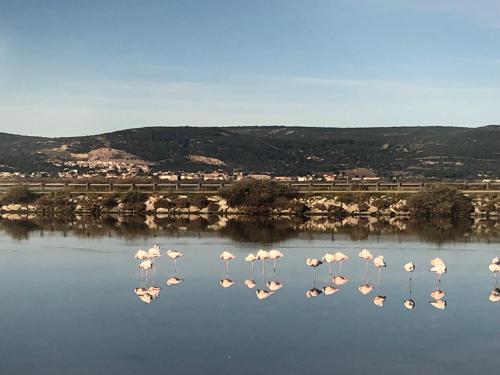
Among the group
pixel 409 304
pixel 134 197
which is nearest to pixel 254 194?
pixel 134 197

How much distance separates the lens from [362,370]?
1650cm

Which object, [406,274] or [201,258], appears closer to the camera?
[406,274]

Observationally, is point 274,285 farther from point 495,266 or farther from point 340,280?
point 495,266

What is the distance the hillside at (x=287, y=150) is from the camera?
131 metres

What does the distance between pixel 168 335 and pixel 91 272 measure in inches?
422

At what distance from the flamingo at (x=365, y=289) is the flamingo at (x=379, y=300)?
0.70m

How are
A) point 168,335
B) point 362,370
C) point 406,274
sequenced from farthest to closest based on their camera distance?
point 406,274 < point 168,335 < point 362,370

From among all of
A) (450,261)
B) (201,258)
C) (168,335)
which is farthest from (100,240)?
(168,335)

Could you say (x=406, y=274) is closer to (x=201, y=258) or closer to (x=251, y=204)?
(x=201, y=258)

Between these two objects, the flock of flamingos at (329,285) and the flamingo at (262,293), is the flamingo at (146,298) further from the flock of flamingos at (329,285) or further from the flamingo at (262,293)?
the flamingo at (262,293)

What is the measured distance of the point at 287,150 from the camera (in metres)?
147

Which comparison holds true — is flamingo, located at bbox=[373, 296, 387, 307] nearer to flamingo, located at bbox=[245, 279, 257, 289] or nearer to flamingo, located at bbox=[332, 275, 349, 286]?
flamingo, located at bbox=[332, 275, 349, 286]

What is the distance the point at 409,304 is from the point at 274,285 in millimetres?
4797

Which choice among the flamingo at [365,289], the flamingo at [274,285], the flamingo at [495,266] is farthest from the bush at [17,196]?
the flamingo at [495,266]
